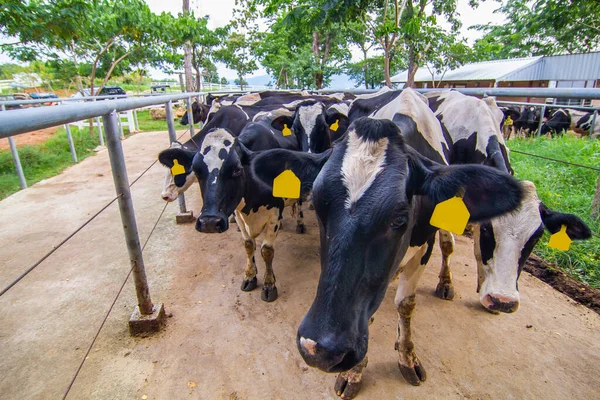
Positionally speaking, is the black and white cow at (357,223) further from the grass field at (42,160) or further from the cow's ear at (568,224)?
the grass field at (42,160)

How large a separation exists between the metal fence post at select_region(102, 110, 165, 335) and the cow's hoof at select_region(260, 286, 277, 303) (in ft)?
2.80

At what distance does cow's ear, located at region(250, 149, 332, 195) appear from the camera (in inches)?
70.1

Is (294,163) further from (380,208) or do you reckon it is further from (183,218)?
(183,218)

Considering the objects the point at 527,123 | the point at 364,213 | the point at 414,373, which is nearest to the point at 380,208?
the point at 364,213

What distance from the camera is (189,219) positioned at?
469 cm

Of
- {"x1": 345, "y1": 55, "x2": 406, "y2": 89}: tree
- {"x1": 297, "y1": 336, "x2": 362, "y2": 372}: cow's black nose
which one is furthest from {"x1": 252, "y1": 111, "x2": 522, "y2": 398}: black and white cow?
{"x1": 345, "y1": 55, "x2": 406, "y2": 89}: tree

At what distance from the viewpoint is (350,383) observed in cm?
206

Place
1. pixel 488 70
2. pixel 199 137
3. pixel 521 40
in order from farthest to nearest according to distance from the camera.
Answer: pixel 521 40 < pixel 488 70 < pixel 199 137

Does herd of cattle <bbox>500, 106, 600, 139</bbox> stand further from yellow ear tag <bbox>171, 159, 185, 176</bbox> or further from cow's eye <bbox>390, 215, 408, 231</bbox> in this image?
cow's eye <bbox>390, 215, 408, 231</bbox>

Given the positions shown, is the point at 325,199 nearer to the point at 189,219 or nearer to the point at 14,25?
the point at 189,219

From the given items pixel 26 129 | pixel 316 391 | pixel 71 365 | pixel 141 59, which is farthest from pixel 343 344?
pixel 141 59

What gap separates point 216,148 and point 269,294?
1.39 meters

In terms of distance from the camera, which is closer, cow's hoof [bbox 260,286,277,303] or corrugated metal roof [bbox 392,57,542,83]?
A: cow's hoof [bbox 260,286,277,303]

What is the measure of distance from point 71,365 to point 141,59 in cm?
1496
